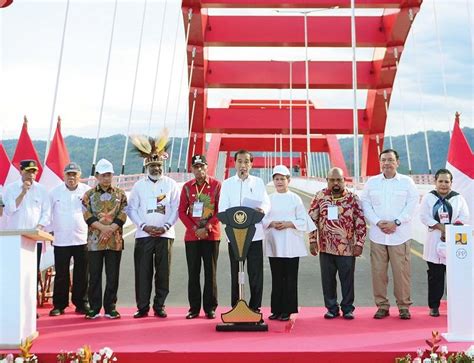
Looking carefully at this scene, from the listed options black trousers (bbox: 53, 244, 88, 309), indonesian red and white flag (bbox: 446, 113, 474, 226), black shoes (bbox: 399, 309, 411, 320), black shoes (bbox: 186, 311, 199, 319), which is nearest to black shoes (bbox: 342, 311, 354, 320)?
black shoes (bbox: 399, 309, 411, 320)

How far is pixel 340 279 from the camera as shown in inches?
281

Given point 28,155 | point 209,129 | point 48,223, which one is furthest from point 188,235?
point 209,129

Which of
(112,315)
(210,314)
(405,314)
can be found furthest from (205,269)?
(405,314)

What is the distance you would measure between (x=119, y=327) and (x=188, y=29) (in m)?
20.6

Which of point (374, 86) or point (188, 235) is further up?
point (374, 86)

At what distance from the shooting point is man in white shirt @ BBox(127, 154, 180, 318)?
281 inches

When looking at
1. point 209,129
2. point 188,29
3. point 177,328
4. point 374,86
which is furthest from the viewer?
point 209,129

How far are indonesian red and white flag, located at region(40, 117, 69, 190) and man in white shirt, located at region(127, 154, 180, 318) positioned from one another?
2.32 meters

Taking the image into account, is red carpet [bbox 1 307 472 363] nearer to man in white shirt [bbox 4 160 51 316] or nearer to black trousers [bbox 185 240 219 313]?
black trousers [bbox 185 240 219 313]

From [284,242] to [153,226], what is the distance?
1344 millimetres

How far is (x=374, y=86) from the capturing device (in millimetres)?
31781

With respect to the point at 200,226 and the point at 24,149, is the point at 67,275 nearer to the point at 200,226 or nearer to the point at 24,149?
the point at 200,226

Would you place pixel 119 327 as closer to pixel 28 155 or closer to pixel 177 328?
pixel 177 328

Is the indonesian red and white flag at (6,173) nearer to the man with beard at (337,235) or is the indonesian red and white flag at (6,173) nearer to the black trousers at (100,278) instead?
the black trousers at (100,278)
